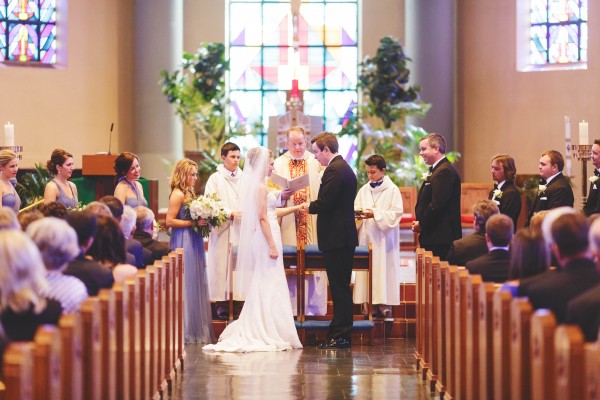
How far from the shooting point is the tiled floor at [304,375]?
6.62 meters

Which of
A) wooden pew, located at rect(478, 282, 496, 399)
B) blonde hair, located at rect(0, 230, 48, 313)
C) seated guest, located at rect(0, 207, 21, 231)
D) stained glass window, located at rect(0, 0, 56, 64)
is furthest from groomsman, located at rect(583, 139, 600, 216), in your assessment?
stained glass window, located at rect(0, 0, 56, 64)

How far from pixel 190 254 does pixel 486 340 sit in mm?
4520

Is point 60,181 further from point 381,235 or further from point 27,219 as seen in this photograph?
point 27,219

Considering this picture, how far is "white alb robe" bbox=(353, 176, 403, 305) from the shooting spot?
31.2 feet

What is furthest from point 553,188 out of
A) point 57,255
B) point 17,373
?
point 17,373

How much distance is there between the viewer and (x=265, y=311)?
27.6 ft

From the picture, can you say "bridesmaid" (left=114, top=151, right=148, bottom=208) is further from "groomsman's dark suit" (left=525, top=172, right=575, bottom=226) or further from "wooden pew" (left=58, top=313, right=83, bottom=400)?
"wooden pew" (left=58, top=313, right=83, bottom=400)

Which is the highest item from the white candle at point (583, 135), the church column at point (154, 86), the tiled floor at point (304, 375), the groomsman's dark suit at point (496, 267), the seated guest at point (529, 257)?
the church column at point (154, 86)

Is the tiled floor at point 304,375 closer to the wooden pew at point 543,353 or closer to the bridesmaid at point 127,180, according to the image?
the bridesmaid at point 127,180

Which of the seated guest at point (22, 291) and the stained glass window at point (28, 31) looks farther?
the stained glass window at point (28, 31)

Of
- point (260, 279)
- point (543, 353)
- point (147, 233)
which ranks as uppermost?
point (147, 233)

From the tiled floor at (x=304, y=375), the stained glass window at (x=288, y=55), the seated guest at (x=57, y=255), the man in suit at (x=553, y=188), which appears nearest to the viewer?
the seated guest at (x=57, y=255)

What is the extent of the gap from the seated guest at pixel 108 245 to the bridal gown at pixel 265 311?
9.55 feet

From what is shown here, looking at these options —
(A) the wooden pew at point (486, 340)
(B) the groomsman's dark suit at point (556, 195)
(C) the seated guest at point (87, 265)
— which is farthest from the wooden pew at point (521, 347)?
(B) the groomsman's dark suit at point (556, 195)
